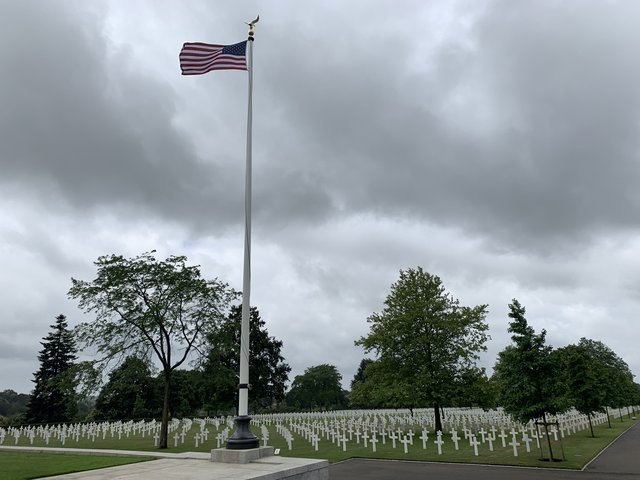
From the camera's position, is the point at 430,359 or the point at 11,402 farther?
the point at 11,402

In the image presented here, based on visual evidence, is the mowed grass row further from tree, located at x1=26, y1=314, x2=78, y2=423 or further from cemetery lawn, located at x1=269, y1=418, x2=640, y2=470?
tree, located at x1=26, y1=314, x2=78, y2=423

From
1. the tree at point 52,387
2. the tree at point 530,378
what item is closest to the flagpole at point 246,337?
the tree at point 530,378

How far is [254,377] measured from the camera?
6650 centimetres

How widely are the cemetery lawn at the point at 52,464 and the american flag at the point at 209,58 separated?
10.8 meters

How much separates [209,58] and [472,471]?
15314mm

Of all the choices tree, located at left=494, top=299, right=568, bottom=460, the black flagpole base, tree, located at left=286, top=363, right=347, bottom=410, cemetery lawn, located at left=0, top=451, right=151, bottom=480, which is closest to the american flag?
the black flagpole base

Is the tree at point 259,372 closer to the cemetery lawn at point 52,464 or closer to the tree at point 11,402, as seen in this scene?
the cemetery lawn at point 52,464

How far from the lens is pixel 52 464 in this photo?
12656 mm

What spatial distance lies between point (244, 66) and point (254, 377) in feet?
193

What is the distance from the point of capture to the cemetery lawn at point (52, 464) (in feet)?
35.3

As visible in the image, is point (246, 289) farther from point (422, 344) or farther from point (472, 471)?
point (422, 344)

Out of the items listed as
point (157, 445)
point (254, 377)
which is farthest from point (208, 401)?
point (157, 445)

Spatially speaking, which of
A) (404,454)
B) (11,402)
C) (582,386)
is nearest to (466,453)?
(404,454)

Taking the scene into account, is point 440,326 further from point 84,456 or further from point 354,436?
point 84,456
